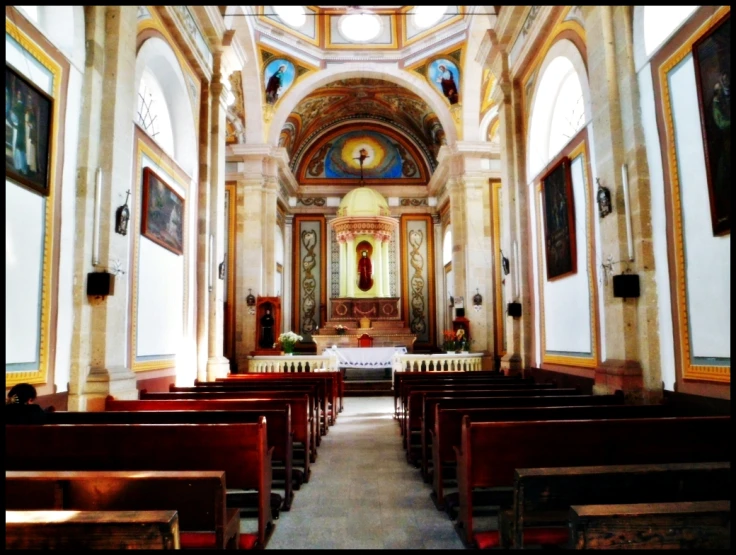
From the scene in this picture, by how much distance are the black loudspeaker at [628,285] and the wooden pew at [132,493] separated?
170 inches

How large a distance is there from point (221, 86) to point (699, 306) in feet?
23.6

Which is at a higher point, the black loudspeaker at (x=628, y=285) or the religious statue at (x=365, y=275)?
the religious statue at (x=365, y=275)

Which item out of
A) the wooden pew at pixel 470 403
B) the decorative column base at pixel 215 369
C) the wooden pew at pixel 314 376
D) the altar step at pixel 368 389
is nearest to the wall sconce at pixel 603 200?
the wooden pew at pixel 470 403

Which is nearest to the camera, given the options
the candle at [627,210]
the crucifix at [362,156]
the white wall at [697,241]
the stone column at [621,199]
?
the white wall at [697,241]

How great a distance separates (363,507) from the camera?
4047 mm

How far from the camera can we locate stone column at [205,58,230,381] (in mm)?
8453

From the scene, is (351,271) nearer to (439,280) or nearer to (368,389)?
(439,280)

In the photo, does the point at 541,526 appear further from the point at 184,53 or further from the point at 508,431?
the point at 184,53

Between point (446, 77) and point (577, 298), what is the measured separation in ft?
30.6

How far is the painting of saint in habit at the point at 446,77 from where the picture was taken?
1423 cm

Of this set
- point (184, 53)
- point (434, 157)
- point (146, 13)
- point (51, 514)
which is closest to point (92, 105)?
point (146, 13)

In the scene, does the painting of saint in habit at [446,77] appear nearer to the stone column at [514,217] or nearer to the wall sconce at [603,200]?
the stone column at [514,217]

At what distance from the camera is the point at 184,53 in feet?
25.3

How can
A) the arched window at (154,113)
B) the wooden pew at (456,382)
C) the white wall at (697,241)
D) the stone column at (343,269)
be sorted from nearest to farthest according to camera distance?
the white wall at (697,241)
the wooden pew at (456,382)
the arched window at (154,113)
the stone column at (343,269)
